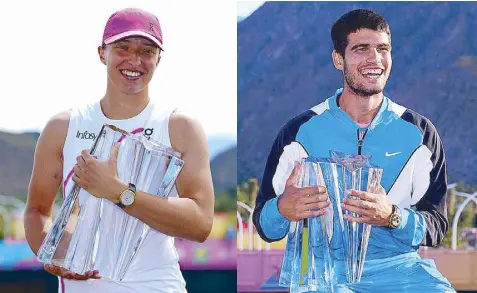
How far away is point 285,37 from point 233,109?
38 centimetres

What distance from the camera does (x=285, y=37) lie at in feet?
10.5

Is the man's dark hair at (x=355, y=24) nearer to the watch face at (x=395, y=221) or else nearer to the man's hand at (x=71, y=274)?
the watch face at (x=395, y=221)

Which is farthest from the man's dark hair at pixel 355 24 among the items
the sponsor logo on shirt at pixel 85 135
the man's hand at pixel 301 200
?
the sponsor logo on shirt at pixel 85 135

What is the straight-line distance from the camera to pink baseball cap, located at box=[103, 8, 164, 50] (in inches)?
98.0

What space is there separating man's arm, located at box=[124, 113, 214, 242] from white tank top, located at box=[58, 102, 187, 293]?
2.0 inches

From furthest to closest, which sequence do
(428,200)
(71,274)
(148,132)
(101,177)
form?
(428,200) → (148,132) → (71,274) → (101,177)

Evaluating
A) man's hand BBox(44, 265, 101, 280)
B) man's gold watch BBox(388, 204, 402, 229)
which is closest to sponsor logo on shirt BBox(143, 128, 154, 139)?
man's hand BBox(44, 265, 101, 280)

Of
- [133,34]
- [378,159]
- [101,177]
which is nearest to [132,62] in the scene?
[133,34]

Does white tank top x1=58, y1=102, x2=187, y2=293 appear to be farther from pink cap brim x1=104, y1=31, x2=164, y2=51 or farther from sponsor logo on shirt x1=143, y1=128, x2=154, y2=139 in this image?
pink cap brim x1=104, y1=31, x2=164, y2=51

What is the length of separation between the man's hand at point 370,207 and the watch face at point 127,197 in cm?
74

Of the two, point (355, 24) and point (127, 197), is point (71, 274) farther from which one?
point (355, 24)

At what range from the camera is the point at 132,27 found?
2500mm

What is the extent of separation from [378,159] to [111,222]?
3.21 feet

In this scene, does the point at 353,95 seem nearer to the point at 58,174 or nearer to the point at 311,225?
the point at 311,225
